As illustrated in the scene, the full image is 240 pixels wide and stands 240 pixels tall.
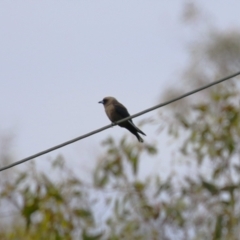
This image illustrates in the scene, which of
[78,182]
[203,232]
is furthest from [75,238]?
[203,232]

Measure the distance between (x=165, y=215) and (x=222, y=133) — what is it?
123 cm

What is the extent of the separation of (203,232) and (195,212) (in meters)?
0.55

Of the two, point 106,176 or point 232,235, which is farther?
point 106,176

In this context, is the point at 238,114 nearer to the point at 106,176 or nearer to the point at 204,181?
the point at 204,181

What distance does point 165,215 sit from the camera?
13.2 meters

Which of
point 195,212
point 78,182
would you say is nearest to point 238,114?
point 195,212

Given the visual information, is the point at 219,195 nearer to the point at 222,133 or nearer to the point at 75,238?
the point at 222,133

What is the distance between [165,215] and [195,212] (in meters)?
0.39

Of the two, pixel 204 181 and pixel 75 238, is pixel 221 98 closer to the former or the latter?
pixel 204 181

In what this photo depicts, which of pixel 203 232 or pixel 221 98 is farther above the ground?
pixel 221 98

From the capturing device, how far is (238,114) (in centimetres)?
1320

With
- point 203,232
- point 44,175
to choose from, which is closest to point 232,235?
point 203,232

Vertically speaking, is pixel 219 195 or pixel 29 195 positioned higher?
pixel 29 195

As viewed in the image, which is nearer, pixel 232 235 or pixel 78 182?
pixel 232 235
